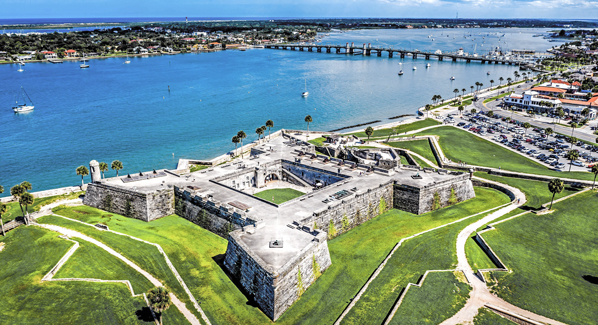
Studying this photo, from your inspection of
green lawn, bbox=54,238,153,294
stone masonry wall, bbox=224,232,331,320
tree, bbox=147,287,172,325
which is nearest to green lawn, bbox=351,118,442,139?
stone masonry wall, bbox=224,232,331,320

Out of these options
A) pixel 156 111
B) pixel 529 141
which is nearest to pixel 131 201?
pixel 156 111

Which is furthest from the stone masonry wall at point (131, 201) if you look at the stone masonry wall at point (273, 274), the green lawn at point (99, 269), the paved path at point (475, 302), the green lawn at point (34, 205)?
the paved path at point (475, 302)

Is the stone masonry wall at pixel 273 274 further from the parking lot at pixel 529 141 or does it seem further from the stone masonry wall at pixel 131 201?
the parking lot at pixel 529 141

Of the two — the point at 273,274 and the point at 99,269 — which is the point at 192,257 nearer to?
the point at 99,269

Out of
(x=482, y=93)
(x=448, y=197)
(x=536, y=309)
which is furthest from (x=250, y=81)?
(x=536, y=309)

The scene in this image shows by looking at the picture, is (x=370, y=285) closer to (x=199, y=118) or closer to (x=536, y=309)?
(x=536, y=309)
